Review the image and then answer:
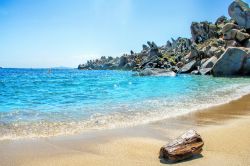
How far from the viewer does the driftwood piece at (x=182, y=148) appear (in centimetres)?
717

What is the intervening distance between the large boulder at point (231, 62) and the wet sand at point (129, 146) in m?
37.2

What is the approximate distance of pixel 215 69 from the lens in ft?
165

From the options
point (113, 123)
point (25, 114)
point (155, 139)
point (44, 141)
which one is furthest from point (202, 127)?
point (25, 114)

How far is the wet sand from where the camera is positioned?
7.30m

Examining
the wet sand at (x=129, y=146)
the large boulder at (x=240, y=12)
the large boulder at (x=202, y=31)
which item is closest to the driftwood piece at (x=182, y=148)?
the wet sand at (x=129, y=146)

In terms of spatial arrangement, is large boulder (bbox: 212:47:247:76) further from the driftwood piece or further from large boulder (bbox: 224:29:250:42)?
the driftwood piece

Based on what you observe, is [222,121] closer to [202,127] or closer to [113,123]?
[202,127]

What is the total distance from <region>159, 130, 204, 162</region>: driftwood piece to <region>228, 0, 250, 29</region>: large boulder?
228 feet

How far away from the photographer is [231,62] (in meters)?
48.2

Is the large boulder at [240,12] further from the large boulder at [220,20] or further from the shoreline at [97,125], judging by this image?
the shoreline at [97,125]

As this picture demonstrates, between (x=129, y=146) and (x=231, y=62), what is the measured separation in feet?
142

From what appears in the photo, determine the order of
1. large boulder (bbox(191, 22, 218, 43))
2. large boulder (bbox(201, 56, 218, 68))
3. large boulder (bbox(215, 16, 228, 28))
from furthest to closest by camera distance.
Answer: large boulder (bbox(215, 16, 228, 28)) → large boulder (bbox(191, 22, 218, 43)) → large boulder (bbox(201, 56, 218, 68))

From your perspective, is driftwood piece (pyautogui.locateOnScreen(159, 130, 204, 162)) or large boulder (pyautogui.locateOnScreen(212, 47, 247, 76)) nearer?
driftwood piece (pyautogui.locateOnScreen(159, 130, 204, 162))

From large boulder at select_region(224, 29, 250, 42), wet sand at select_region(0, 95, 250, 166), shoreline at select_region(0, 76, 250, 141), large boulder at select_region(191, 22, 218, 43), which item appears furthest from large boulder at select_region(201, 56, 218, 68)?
wet sand at select_region(0, 95, 250, 166)
